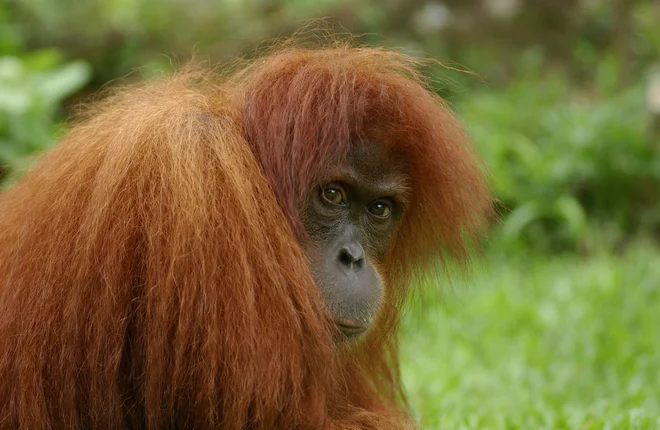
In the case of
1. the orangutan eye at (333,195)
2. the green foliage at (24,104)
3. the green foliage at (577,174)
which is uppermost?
the orangutan eye at (333,195)

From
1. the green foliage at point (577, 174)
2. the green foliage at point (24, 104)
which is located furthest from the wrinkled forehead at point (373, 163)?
the green foliage at point (577, 174)

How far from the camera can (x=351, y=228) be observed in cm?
325

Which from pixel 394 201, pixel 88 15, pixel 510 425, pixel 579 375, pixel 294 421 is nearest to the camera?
pixel 294 421

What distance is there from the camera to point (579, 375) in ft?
17.0

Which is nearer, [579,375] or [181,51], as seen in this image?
[579,375]

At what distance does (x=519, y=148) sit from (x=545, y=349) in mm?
3723

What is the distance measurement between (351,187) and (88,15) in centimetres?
774

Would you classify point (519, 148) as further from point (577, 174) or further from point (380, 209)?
point (380, 209)

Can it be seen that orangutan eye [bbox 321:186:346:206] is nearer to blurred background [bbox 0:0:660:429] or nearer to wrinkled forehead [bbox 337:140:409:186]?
wrinkled forehead [bbox 337:140:409:186]

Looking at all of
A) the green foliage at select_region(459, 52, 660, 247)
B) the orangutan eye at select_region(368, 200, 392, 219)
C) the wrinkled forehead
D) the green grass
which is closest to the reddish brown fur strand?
the wrinkled forehead

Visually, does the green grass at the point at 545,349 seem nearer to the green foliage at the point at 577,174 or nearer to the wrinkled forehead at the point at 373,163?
the green foliage at the point at 577,174

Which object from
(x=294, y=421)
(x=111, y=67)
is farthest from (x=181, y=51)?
(x=294, y=421)

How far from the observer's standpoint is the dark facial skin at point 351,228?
3.09 meters

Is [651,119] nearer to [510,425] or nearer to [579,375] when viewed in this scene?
[579,375]
